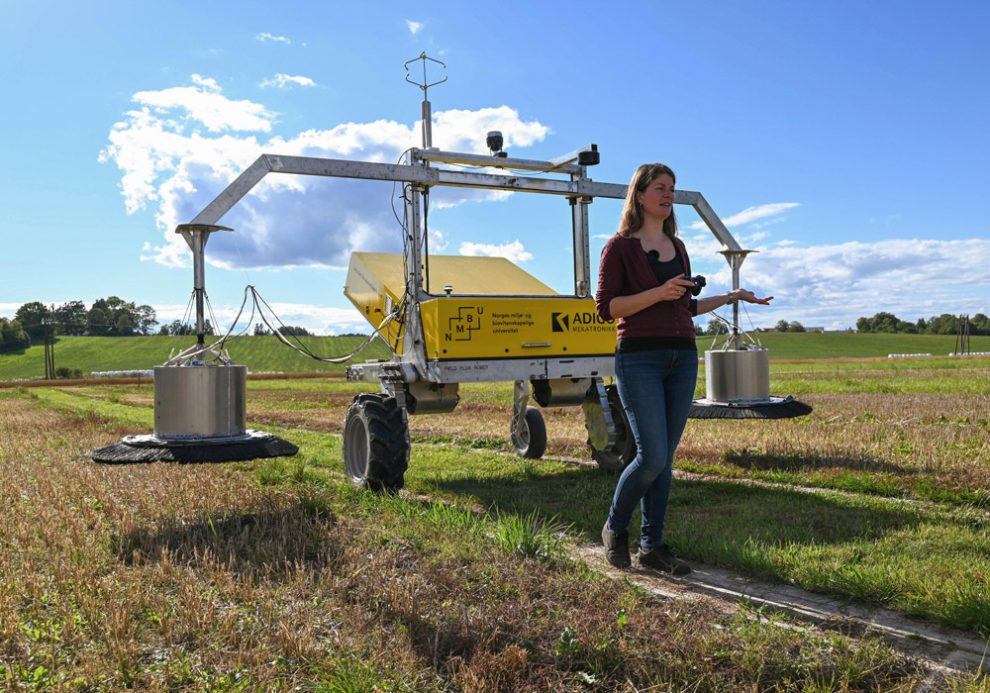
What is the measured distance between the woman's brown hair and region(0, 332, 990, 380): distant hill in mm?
60889

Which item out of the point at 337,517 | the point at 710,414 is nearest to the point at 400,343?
the point at 337,517

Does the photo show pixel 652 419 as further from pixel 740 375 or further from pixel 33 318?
pixel 33 318

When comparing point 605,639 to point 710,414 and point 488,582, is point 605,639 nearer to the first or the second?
point 488,582

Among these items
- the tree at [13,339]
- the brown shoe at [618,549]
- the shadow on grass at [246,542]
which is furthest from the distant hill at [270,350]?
the brown shoe at [618,549]

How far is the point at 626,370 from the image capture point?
13.9ft

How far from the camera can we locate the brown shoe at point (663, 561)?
420 cm

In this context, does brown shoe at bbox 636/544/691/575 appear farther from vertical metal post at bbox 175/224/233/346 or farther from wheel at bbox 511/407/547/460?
wheel at bbox 511/407/547/460

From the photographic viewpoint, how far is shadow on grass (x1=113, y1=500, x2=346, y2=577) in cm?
425

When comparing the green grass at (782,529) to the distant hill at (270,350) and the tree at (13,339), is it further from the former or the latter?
the tree at (13,339)

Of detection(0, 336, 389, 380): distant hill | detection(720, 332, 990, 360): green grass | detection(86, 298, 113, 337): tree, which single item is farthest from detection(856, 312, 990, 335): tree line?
detection(86, 298, 113, 337): tree

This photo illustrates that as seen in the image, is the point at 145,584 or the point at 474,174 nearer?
the point at 145,584

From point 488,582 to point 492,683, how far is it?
3.46 feet

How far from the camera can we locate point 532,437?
958cm

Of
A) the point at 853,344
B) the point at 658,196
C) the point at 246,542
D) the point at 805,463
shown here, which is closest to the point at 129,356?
the point at 853,344
